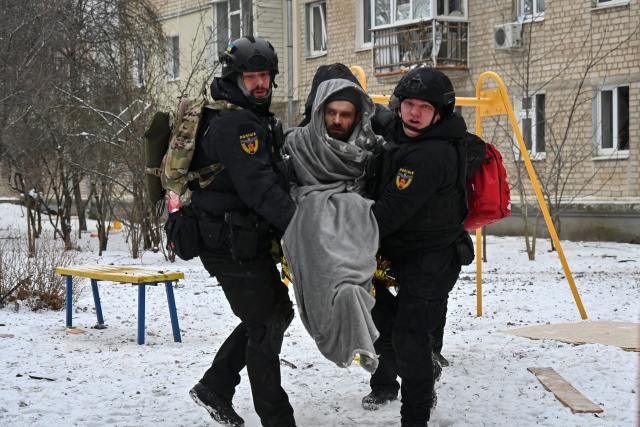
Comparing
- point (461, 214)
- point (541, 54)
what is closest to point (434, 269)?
point (461, 214)

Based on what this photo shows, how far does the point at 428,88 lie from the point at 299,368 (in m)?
2.32

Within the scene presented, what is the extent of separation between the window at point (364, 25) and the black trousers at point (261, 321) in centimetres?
1835

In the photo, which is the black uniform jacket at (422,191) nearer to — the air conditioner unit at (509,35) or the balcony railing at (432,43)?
the air conditioner unit at (509,35)

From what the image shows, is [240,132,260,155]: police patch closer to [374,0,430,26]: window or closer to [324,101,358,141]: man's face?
[324,101,358,141]: man's face

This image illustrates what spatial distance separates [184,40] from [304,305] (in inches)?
927

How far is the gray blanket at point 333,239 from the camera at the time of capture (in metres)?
3.83

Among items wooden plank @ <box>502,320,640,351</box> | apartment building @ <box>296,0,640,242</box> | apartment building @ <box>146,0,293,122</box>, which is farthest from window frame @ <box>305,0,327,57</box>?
wooden plank @ <box>502,320,640,351</box>

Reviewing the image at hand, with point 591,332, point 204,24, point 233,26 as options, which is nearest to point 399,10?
point 204,24

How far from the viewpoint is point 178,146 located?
4.12 m

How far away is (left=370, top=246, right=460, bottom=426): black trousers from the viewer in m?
4.04

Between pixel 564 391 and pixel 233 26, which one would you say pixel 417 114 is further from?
pixel 233 26

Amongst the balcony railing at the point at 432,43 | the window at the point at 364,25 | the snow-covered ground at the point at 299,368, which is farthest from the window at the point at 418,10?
the snow-covered ground at the point at 299,368

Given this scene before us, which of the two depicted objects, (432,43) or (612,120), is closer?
(612,120)

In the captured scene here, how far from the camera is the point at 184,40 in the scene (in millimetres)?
26500
